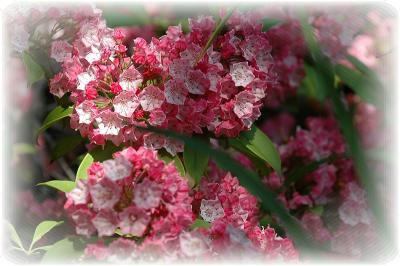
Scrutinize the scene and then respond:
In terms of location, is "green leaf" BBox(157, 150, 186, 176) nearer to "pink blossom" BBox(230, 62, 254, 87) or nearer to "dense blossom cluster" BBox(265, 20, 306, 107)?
"pink blossom" BBox(230, 62, 254, 87)

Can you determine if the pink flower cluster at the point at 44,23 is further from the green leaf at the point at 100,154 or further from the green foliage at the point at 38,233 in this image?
the green foliage at the point at 38,233

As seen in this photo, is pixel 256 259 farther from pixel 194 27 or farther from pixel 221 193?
pixel 194 27

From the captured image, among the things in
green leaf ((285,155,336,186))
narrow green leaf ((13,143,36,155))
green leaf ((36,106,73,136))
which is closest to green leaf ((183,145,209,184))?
green leaf ((36,106,73,136))

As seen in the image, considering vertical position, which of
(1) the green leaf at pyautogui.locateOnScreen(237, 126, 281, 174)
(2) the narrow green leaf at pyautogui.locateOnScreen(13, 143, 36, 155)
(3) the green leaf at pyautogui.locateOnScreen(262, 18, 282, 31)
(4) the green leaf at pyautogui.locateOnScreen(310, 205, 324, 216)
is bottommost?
(2) the narrow green leaf at pyautogui.locateOnScreen(13, 143, 36, 155)

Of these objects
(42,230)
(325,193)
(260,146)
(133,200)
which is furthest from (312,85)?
(133,200)

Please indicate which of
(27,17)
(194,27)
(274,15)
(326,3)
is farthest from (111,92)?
(326,3)

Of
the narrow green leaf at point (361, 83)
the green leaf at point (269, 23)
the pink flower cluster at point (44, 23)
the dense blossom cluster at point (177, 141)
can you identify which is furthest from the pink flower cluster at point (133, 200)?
the narrow green leaf at point (361, 83)

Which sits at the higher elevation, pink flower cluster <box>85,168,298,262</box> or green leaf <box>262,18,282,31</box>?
green leaf <box>262,18,282,31</box>

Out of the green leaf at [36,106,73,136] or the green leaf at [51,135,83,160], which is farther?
the green leaf at [51,135,83,160]
